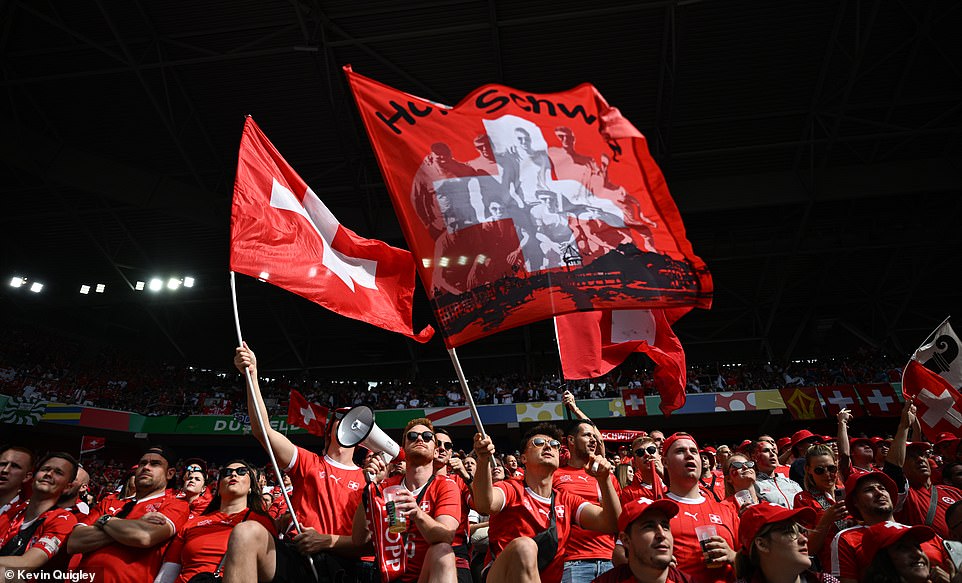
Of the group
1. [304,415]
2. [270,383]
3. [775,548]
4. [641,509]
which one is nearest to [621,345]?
[641,509]

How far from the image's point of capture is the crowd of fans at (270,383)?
2048 cm

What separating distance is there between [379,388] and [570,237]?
22.1m

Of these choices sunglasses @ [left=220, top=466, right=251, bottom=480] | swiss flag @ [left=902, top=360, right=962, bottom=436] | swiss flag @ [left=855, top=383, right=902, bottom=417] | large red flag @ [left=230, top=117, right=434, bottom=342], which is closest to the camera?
sunglasses @ [left=220, top=466, right=251, bottom=480]

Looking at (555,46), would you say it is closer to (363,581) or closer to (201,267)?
(363,581)

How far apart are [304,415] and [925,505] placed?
33.0ft

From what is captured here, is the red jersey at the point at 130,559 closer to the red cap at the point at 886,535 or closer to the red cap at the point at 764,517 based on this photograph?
the red cap at the point at 764,517

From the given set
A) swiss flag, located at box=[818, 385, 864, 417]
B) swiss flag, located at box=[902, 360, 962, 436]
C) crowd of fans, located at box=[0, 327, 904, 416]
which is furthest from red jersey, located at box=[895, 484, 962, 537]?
swiss flag, located at box=[818, 385, 864, 417]

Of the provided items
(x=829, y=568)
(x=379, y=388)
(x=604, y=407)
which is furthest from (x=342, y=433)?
(x=379, y=388)

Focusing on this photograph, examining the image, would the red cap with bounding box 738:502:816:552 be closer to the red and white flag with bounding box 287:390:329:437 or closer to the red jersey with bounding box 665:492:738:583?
→ the red jersey with bounding box 665:492:738:583

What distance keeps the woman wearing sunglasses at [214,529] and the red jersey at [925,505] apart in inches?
190

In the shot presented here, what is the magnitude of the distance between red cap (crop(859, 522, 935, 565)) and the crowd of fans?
52.6 feet

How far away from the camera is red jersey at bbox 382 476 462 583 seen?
3.73 meters

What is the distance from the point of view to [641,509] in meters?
3.28

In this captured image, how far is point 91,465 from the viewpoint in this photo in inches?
779
